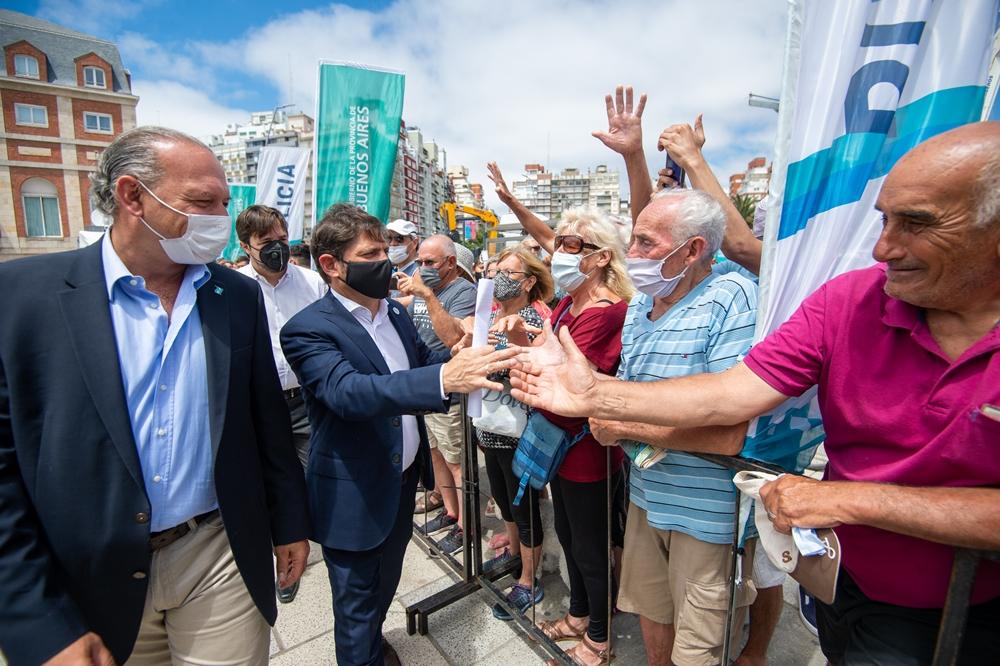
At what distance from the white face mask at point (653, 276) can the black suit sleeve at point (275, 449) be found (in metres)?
1.49

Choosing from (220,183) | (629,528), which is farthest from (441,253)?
(629,528)

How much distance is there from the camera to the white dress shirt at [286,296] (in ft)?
11.4

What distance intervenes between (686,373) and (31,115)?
52793mm

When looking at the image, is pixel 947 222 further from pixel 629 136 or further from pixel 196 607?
pixel 196 607

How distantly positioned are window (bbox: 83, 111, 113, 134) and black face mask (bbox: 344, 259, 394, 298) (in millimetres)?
50721

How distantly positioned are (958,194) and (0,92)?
54241mm

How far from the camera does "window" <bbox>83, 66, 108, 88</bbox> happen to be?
3966cm

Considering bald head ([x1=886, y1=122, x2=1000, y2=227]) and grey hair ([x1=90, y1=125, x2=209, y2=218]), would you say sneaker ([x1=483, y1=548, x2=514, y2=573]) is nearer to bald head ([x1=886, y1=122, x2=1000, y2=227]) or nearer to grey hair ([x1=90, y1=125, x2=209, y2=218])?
grey hair ([x1=90, y1=125, x2=209, y2=218])

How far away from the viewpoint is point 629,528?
216 cm

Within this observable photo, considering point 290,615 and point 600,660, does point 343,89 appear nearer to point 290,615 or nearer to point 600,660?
point 290,615

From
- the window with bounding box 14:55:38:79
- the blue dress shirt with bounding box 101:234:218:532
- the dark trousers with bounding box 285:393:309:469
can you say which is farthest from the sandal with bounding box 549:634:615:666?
the window with bounding box 14:55:38:79

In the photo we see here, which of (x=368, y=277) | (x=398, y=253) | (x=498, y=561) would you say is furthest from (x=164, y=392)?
(x=398, y=253)

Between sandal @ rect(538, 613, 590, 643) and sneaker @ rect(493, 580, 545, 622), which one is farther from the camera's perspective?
sneaker @ rect(493, 580, 545, 622)

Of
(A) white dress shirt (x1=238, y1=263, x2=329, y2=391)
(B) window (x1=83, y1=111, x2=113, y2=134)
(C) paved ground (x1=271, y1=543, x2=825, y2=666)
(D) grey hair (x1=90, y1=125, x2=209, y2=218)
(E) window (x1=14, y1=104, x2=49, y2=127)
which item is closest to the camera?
(D) grey hair (x1=90, y1=125, x2=209, y2=218)
